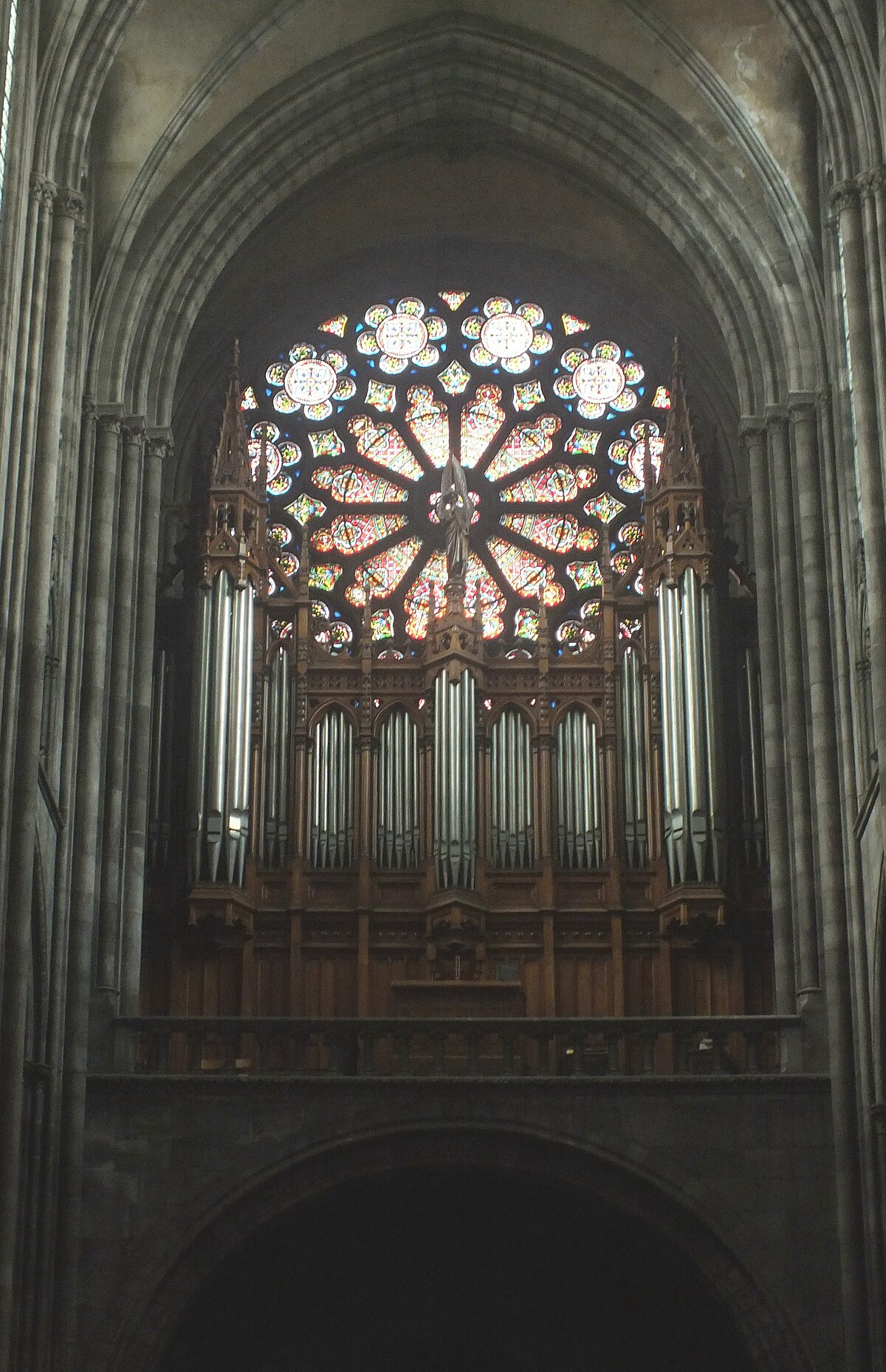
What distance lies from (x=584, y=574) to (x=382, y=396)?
121 inches

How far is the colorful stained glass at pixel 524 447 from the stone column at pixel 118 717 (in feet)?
16.5

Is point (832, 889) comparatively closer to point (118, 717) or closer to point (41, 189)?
point (118, 717)

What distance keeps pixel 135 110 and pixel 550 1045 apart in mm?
9310

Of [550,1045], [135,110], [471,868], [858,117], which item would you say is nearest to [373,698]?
[471,868]

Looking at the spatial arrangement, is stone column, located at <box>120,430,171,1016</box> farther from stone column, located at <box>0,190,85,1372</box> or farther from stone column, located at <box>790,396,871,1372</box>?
stone column, located at <box>790,396,871,1372</box>

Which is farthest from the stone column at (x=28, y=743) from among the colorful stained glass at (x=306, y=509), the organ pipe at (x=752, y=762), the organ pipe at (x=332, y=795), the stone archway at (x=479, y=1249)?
the organ pipe at (x=752, y=762)

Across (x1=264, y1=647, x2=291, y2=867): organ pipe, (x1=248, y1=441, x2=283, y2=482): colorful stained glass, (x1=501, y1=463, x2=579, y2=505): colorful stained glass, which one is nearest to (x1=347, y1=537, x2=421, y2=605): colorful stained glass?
(x1=501, y1=463, x2=579, y2=505): colorful stained glass

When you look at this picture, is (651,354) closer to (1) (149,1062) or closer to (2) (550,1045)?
(2) (550,1045)

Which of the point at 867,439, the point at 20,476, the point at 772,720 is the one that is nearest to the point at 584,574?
the point at 772,720

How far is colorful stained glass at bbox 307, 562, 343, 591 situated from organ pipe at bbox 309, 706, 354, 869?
2.03 m

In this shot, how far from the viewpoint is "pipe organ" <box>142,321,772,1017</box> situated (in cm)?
2272

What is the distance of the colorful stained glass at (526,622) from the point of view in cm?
2505

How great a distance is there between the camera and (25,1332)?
1802 cm

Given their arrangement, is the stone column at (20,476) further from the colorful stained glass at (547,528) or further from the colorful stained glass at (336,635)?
the colorful stained glass at (547,528)
